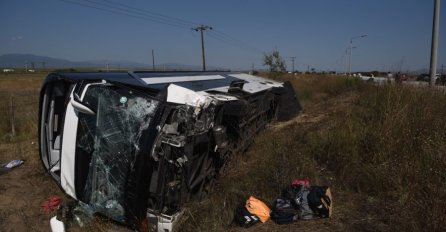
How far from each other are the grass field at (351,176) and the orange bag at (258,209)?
3.5 inches

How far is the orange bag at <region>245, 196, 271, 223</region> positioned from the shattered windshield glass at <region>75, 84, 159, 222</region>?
4.46 feet

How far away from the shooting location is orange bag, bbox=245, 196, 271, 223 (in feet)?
12.9

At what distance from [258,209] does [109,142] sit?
178cm

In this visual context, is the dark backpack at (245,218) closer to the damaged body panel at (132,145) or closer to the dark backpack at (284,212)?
the dark backpack at (284,212)

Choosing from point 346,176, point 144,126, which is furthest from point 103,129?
point 346,176

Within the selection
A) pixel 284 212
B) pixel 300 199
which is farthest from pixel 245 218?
pixel 300 199

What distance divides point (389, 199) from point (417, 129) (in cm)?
176

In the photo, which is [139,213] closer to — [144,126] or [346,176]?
[144,126]

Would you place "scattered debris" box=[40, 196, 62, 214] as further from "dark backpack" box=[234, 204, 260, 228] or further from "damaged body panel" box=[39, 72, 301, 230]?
"dark backpack" box=[234, 204, 260, 228]

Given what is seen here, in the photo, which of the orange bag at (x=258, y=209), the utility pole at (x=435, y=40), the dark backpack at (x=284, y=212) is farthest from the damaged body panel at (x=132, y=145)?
the utility pole at (x=435, y=40)

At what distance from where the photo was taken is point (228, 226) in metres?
3.95

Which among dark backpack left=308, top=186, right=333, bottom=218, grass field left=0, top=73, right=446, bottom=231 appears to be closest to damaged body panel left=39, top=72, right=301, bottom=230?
grass field left=0, top=73, right=446, bottom=231

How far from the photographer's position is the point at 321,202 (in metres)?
3.93

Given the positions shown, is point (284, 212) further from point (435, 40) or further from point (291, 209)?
point (435, 40)
